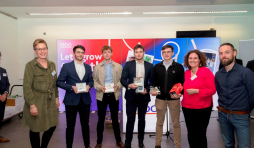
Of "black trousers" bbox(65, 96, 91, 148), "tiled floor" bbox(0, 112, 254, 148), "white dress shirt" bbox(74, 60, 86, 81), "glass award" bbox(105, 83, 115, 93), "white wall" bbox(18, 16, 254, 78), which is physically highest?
"white wall" bbox(18, 16, 254, 78)

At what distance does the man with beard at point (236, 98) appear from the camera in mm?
1811

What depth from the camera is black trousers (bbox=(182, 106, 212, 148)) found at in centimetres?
214

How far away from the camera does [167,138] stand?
3.39 metres

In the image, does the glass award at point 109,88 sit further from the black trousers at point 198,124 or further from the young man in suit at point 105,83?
the black trousers at point 198,124

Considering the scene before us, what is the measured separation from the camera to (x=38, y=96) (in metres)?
2.12

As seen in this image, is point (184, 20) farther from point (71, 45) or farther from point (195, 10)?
point (71, 45)

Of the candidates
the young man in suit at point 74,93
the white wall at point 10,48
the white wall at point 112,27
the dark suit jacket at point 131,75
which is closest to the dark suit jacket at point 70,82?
the young man in suit at point 74,93

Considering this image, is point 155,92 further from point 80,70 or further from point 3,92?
point 3,92

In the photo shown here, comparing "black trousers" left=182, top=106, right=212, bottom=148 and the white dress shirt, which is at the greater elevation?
the white dress shirt

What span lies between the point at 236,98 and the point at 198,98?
16.5 inches

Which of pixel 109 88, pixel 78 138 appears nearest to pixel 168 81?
pixel 109 88

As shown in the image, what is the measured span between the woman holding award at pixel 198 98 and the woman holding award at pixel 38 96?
1.79 meters

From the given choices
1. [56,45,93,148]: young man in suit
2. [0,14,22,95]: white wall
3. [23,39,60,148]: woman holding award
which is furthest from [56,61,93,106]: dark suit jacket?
[0,14,22,95]: white wall

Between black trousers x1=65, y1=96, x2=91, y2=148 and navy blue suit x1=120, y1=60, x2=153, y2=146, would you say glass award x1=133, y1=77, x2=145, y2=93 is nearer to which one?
navy blue suit x1=120, y1=60, x2=153, y2=146
